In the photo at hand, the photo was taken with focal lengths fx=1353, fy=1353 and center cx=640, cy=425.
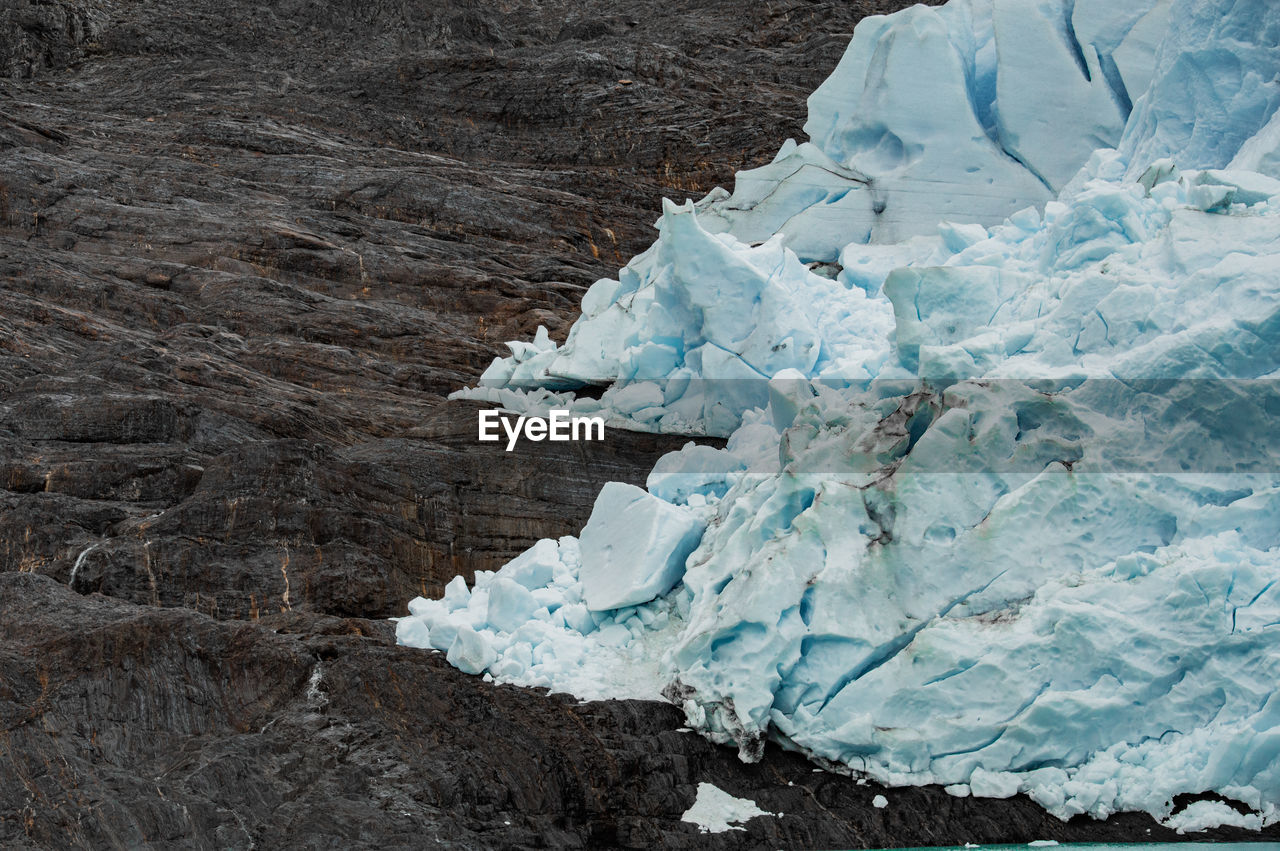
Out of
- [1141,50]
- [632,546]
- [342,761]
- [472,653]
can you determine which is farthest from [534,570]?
[1141,50]

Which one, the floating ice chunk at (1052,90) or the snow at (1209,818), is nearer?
the snow at (1209,818)

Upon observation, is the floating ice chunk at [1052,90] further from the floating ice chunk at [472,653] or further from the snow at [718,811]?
the snow at [718,811]

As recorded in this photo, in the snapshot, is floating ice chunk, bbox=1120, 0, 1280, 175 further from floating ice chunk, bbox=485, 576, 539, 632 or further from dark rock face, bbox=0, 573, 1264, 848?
floating ice chunk, bbox=485, 576, 539, 632

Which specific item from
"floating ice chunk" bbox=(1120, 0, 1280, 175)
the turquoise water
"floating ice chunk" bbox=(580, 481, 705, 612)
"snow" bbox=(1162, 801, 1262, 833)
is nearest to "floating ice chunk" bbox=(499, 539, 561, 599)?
"floating ice chunk" bbox=(580, 481, 705, 612)

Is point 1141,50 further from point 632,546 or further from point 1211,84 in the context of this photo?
point 632,546

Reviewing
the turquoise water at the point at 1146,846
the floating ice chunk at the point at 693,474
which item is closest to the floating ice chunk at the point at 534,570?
the floating ice chunk at the point at 693,474

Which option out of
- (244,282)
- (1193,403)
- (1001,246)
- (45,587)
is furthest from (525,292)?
(1193,403)
